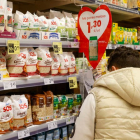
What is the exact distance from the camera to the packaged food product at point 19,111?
2.03 m

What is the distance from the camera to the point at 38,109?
2.26m

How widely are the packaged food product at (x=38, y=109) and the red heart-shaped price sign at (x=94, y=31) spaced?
2.53 feet

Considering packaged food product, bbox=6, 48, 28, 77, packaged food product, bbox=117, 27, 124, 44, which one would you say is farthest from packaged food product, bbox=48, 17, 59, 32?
packaged food product, bbox=117, 27, 124, 44

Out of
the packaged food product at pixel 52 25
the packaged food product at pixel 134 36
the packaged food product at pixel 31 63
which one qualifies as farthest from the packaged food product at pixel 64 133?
the packaged food product at pixel 134 36

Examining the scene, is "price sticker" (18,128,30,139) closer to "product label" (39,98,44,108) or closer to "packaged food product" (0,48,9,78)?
"product label" (39,98,44,108)

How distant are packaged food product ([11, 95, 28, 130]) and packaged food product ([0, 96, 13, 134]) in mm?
61

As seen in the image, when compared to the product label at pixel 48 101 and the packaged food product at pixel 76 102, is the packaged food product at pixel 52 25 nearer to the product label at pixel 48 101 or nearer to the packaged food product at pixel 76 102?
the product label at pixel 48 101

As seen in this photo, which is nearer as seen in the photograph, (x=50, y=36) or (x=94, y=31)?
(x=50, y=36)

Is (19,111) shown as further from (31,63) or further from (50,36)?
(50,36)

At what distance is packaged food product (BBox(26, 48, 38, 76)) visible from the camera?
2.21 meters

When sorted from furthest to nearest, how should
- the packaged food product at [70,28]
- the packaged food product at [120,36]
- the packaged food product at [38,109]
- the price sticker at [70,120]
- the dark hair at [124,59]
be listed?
1. the packaged food product at [120,36]
2. the packaged food product at [70,28]
3. the price sticker at [70,120]
4. the packaged food product at [38,109]
5. the dark hair at [124,59]

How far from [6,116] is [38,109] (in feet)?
1.30

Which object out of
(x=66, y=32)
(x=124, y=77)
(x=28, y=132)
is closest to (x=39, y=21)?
(x=66, y=32)

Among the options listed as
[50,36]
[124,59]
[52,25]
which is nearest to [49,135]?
[50,36]
